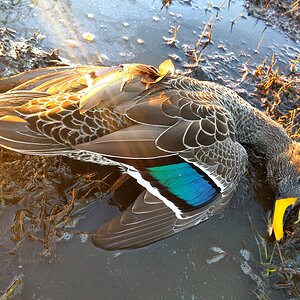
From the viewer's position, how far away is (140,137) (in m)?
2.47

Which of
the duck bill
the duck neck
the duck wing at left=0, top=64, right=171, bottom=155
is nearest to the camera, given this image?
the duck wing at left=0, top=64, right=171, bottom=155

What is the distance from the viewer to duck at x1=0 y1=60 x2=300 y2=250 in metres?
2.45

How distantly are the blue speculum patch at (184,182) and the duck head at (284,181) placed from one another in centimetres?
72

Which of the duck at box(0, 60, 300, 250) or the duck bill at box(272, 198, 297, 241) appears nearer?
the duck at box(0, 60, 300, 250)

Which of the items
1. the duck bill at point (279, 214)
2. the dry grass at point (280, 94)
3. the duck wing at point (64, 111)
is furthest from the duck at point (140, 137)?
the dry grass at point (280, 94)

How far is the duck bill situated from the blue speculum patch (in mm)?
686

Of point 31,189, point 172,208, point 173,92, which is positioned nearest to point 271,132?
point 173,92

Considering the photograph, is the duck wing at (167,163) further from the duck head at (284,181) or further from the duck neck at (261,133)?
the duck neck at (261,133)

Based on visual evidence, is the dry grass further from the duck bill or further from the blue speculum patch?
the blue speculum patch

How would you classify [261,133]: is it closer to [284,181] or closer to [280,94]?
[284,181]

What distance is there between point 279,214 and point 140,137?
1.33 meters

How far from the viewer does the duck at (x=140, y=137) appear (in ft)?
8.04

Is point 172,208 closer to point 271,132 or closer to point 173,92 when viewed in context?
point 173,92

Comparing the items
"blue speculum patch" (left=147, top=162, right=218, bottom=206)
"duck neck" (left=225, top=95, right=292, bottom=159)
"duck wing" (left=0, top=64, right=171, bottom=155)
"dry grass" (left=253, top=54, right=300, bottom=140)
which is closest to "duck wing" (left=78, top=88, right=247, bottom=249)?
"blue speculum patch" (left=147, top=162, right=218, bottom=206)
